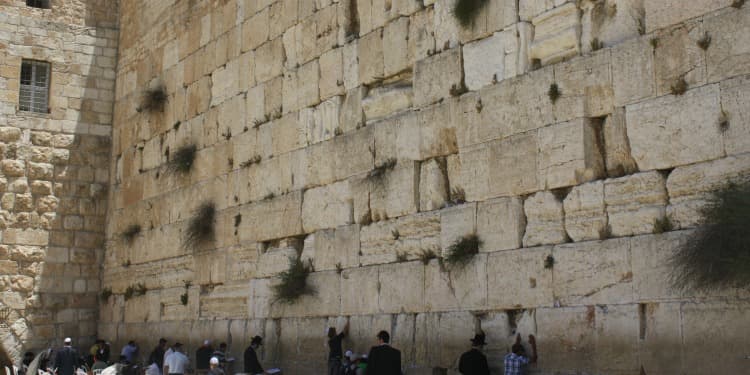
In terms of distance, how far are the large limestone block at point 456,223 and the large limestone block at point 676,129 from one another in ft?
5.46

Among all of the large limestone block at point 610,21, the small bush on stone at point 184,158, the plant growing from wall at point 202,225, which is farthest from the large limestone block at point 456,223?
the small bush on stone at point 184,158

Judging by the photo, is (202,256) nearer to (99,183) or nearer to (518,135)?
(99,183)

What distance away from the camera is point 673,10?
6812mm

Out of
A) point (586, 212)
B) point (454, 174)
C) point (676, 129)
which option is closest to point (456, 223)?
point (454, 174)

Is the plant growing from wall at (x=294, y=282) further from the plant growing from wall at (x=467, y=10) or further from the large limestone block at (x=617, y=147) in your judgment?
the large limestone block at (x=617, y=147)

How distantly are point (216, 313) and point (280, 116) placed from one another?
256 cm

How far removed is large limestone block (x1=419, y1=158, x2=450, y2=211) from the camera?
341 inches

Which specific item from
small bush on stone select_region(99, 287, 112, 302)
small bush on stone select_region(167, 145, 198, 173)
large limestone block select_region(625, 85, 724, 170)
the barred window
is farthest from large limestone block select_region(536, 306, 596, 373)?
the barred window

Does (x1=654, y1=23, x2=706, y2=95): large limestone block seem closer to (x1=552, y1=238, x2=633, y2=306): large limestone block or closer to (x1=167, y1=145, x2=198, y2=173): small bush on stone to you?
(x1=552, y1=238, x2=633, y2=306): large limestone block

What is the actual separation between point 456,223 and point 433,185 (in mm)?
505

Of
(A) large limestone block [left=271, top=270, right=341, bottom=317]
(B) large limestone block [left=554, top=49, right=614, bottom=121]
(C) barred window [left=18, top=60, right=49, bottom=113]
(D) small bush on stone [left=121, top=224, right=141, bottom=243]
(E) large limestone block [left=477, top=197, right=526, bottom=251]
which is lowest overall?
(A) large limestone block [left=271, top=270, right=341, bottom=317]

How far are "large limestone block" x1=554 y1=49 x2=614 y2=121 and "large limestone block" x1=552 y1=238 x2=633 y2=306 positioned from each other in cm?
97

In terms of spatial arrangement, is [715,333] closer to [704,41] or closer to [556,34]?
[704,41]

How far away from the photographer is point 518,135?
26.0 ft
